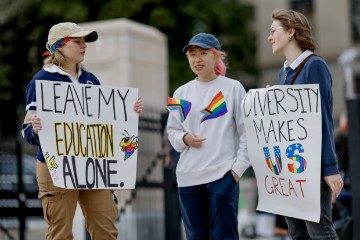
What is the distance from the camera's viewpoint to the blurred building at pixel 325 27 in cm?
4034

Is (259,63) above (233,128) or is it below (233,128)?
above

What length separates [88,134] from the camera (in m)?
5.46

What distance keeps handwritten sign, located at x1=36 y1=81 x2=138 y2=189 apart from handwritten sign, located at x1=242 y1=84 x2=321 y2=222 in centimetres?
88

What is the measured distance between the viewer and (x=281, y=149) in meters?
5.21

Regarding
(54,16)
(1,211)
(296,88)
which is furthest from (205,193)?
(54,16)

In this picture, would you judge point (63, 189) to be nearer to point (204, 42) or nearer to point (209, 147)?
point (209, 147)

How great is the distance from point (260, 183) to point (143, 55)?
8390 mm

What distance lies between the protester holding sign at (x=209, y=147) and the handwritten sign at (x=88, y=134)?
1.16 ft

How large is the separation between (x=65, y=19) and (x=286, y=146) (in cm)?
2544

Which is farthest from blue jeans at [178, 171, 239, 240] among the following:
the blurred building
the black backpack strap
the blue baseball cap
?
the blurred building

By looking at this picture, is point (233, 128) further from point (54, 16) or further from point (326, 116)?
point (54, 16)

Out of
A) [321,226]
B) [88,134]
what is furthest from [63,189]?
[321,226]

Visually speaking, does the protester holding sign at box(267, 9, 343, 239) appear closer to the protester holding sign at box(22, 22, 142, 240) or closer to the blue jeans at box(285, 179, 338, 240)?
the blue jeans at box(285, 179, 338, 240)

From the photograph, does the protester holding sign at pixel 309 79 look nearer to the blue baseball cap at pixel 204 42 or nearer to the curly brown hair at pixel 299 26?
the curly brown hair at pixel 299 26
